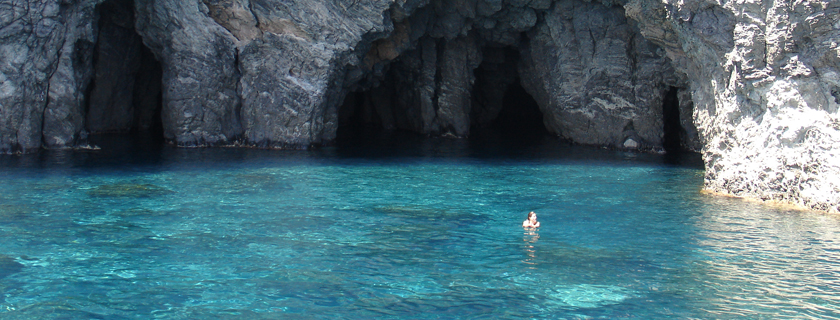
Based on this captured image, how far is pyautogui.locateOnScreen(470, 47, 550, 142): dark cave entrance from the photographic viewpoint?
141 ft

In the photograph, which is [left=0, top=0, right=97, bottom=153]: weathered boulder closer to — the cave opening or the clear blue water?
the clear blue water

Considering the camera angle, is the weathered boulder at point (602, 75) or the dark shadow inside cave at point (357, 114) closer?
the weathered boulder at point (602, 75)

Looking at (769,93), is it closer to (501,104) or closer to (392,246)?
(392,246)

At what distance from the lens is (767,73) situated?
1922 cm

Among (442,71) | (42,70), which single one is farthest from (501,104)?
(42,70)

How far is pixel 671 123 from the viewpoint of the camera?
118 feet

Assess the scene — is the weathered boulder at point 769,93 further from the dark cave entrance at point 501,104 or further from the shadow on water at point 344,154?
the dark cave entrance at point 501,104

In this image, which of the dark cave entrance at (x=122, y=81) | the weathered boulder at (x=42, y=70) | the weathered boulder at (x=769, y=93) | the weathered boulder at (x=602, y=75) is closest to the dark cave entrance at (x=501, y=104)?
the weathered boulder at (x=602, y=75)

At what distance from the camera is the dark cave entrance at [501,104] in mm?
42969

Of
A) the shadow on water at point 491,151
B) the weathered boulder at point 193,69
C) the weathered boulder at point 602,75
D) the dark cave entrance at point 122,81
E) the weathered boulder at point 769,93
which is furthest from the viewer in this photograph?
the dark cave entrance at point 122,81

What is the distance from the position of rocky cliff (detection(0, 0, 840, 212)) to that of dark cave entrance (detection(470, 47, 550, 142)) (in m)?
3.85

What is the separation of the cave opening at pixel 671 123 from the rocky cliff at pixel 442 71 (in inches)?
4.2

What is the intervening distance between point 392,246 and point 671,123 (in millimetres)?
24954

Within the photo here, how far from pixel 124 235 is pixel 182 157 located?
502 inches
